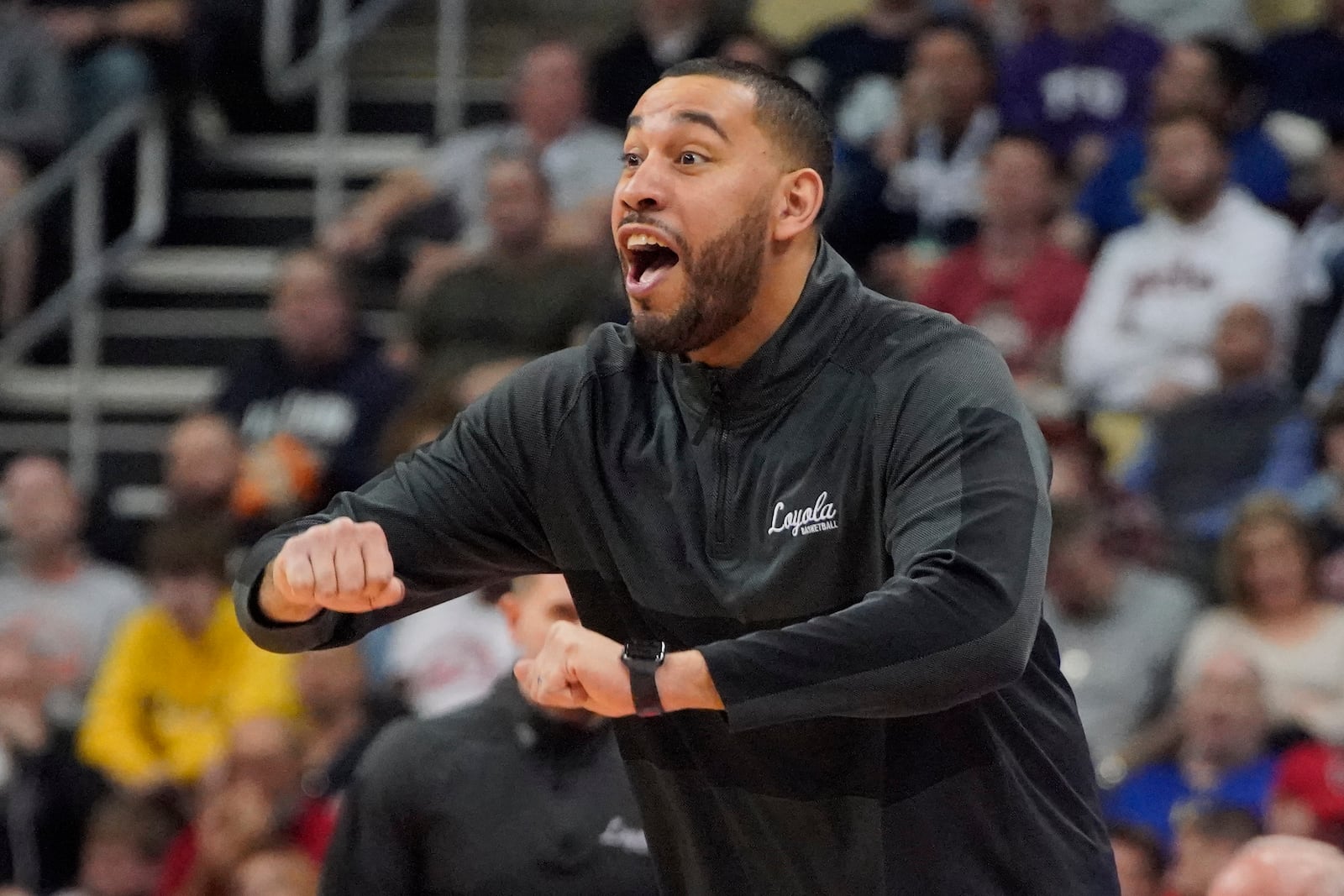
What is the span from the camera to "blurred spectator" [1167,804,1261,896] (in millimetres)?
5531

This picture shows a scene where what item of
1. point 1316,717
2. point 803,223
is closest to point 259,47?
point 1316,717

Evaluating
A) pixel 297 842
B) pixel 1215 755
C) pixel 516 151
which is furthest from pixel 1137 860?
pixel 516 151

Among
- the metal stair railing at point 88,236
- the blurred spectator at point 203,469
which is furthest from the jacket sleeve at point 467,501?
the metal stair railing at point 88,236

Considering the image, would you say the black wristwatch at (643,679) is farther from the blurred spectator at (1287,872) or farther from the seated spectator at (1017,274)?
the seated spectator at (1017,274)

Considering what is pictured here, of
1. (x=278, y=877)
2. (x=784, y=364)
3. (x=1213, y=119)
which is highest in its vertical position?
(x=784, y=364)

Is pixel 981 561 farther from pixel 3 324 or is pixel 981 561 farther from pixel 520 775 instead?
pixel 3 324

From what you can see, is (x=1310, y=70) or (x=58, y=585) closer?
(x=58, y=585)

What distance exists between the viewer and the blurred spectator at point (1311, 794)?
5785 millimetres

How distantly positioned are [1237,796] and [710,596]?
361 cm

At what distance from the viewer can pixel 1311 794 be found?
5.93 meters

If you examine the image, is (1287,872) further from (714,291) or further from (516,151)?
(516,151)

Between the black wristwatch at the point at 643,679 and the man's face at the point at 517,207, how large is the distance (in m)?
5.92

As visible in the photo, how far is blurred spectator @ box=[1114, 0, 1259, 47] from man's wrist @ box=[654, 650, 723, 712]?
7.25 metres

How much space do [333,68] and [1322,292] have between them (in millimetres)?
5060
